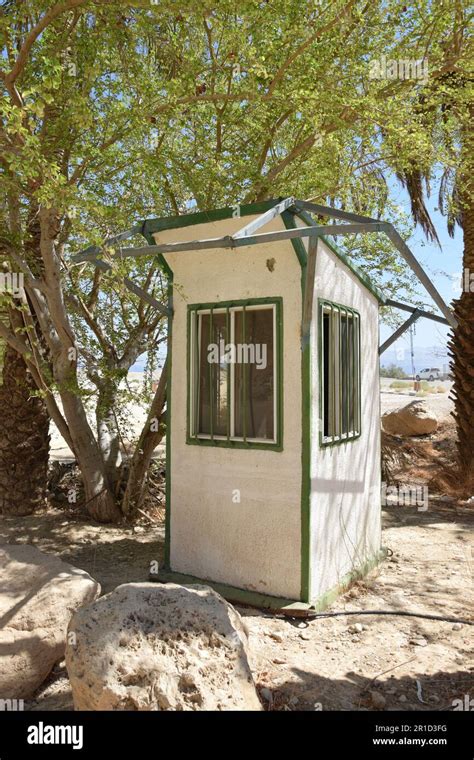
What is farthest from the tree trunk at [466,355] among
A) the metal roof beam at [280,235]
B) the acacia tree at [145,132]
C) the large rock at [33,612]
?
the large rock at [33,612]

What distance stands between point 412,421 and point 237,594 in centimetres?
1117

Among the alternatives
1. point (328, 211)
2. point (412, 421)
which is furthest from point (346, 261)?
point (412, 421)

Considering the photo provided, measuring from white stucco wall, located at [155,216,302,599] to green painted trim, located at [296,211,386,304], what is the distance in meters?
0.25

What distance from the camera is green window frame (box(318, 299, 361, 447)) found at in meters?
5.38

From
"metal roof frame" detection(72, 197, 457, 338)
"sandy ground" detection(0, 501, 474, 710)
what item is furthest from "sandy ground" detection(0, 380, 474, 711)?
"metal roof frame" detection(72, 197, 457, 338)

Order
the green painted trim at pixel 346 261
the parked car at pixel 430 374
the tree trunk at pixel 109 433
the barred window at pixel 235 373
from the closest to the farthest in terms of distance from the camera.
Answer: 1. the green painted trim at pixel 346 261
2. the barred window at pixel 235 373
3. the tree trunk at pixel 109 433
4. the parked car at pixel 430 374

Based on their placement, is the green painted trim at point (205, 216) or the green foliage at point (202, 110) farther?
the green foliage at point (202, 110)

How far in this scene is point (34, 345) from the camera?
288 inches

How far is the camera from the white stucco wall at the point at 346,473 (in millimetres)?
5145

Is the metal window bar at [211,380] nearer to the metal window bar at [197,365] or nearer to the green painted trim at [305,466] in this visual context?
the metal window bar at [197,365]

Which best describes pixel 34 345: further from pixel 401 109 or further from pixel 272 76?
pixel 401 109

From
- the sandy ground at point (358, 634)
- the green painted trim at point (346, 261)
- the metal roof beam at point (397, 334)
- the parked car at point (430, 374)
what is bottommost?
the sandy ground at point (358, 634)

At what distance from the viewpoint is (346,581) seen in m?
5.66

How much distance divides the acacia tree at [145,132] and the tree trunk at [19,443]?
56 cm
